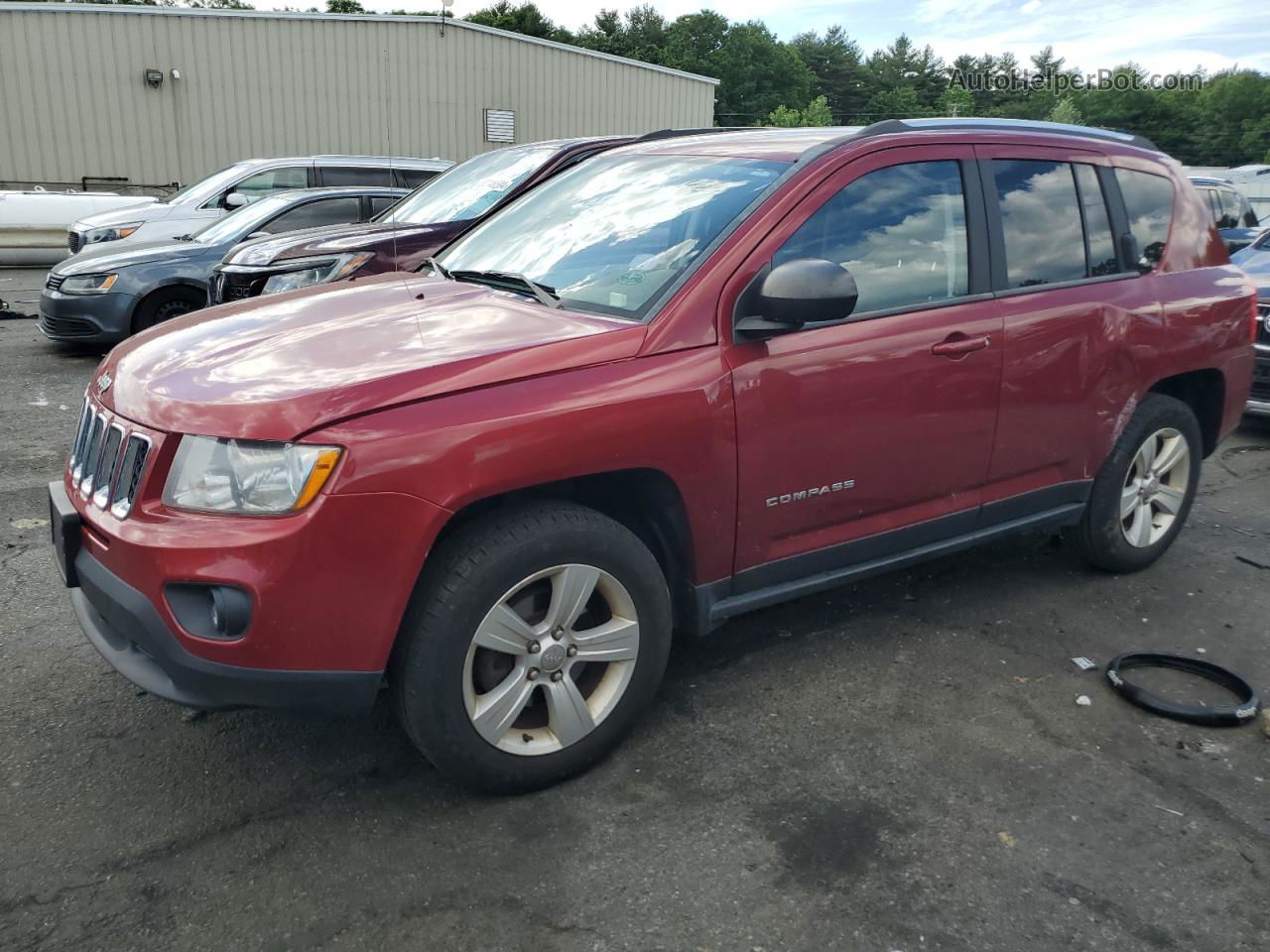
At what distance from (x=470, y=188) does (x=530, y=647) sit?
19.3 feet

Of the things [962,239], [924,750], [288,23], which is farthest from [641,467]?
[288,23]

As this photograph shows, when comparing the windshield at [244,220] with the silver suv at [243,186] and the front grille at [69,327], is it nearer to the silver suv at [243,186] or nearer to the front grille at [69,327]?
the silver suv at [243,186]

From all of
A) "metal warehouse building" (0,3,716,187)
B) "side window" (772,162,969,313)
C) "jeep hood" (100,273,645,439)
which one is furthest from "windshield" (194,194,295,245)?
"metal warehouse building" (0,3,716,187)

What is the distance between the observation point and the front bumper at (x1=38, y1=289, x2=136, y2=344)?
892cm

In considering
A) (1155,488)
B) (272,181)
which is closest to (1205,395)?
(1155,488)

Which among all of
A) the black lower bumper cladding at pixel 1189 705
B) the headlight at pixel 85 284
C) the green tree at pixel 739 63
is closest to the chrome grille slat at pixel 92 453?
the black lower bumper cladding at pixel 1189 705

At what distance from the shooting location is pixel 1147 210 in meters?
4.49

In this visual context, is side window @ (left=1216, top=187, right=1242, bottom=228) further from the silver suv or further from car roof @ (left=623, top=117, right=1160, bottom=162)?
car roof @ (left=623, top=117, right=1160, bottom=162)

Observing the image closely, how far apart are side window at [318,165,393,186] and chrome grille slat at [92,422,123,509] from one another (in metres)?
8.83

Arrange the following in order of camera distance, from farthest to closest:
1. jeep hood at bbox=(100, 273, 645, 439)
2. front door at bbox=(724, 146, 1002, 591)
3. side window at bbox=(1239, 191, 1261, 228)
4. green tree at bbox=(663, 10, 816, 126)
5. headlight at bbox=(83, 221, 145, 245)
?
green tree at bbox=(663, 10, 816, 126) → side window at bbox=(1239, 191, 1261, 228) → headlight at bbox=(83, 221, 145, 245) → front door at bbox=(724, 146, 1002, 591) → jeep hood at bbox=(100, 273, 645, 439)

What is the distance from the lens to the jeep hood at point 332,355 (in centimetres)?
260

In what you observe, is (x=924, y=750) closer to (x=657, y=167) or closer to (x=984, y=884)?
(x=984, y=884)

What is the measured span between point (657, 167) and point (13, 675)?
112 inches

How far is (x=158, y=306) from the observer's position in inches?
367
